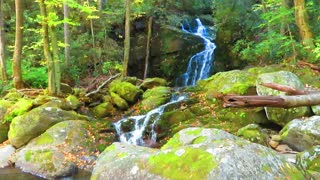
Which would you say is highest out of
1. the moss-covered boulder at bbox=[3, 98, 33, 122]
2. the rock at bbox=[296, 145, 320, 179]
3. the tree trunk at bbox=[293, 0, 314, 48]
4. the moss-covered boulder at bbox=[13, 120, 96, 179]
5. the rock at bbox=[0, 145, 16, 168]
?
the tree trunk at bbox=[293, 0, 314, 48]

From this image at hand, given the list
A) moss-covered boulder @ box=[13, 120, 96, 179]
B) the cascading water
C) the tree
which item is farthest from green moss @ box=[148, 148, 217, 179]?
the tree

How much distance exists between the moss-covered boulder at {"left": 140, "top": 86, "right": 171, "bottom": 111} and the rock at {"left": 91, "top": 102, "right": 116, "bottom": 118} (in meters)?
1.18

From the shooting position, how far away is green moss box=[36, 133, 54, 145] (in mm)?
10320

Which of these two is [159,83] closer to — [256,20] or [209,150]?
[256,20]

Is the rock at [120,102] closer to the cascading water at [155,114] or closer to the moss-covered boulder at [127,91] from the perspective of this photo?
the moss-covered boulder at [127,91]

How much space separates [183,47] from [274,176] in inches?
620

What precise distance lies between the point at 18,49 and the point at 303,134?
11.6 m

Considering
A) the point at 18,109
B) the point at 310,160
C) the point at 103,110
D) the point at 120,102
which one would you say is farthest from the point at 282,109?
the point at 18,109

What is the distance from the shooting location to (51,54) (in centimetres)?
1373

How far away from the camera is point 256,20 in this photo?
1705 cm

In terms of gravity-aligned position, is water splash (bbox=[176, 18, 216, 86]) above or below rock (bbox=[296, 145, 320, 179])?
below

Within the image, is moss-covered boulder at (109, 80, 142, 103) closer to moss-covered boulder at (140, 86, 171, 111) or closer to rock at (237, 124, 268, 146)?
moss-covered boulder at (140, 86, 171, 111)

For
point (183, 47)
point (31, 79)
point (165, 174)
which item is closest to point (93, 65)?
point (31, 79)

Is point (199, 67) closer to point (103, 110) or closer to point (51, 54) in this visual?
point (103, 110)
